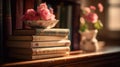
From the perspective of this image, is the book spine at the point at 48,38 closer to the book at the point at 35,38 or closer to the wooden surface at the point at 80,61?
the book at the point at 35,38

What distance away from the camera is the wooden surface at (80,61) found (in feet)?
3.49

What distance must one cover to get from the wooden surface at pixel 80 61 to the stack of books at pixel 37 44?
5cm

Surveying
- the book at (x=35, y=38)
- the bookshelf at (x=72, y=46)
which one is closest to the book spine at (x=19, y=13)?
the bookshelf at (x=72, y=46)

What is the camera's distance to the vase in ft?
5.40

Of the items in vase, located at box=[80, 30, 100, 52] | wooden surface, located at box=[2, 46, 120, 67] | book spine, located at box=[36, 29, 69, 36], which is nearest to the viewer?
wooden surface, located at box=[2, 46, 120, 67]

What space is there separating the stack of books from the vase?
15.8 inches

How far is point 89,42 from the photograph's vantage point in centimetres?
167

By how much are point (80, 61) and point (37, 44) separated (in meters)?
0.29

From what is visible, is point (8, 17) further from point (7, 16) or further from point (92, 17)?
point (92, 17)

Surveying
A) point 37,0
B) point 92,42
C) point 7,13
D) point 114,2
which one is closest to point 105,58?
point 92,42

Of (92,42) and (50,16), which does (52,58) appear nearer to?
(50,16)

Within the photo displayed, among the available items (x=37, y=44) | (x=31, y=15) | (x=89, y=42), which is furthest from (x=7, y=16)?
(x=89, y=42)

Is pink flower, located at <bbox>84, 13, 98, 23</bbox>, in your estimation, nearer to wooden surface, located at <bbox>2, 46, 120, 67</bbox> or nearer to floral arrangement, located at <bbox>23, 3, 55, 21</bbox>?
wooden surface, located at <bbox>2, 46, 120, 67</bbox>

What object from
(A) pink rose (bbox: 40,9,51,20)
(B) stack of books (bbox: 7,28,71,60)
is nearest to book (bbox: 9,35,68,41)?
(B) stack of books (bbox: 7,28,71,60)
